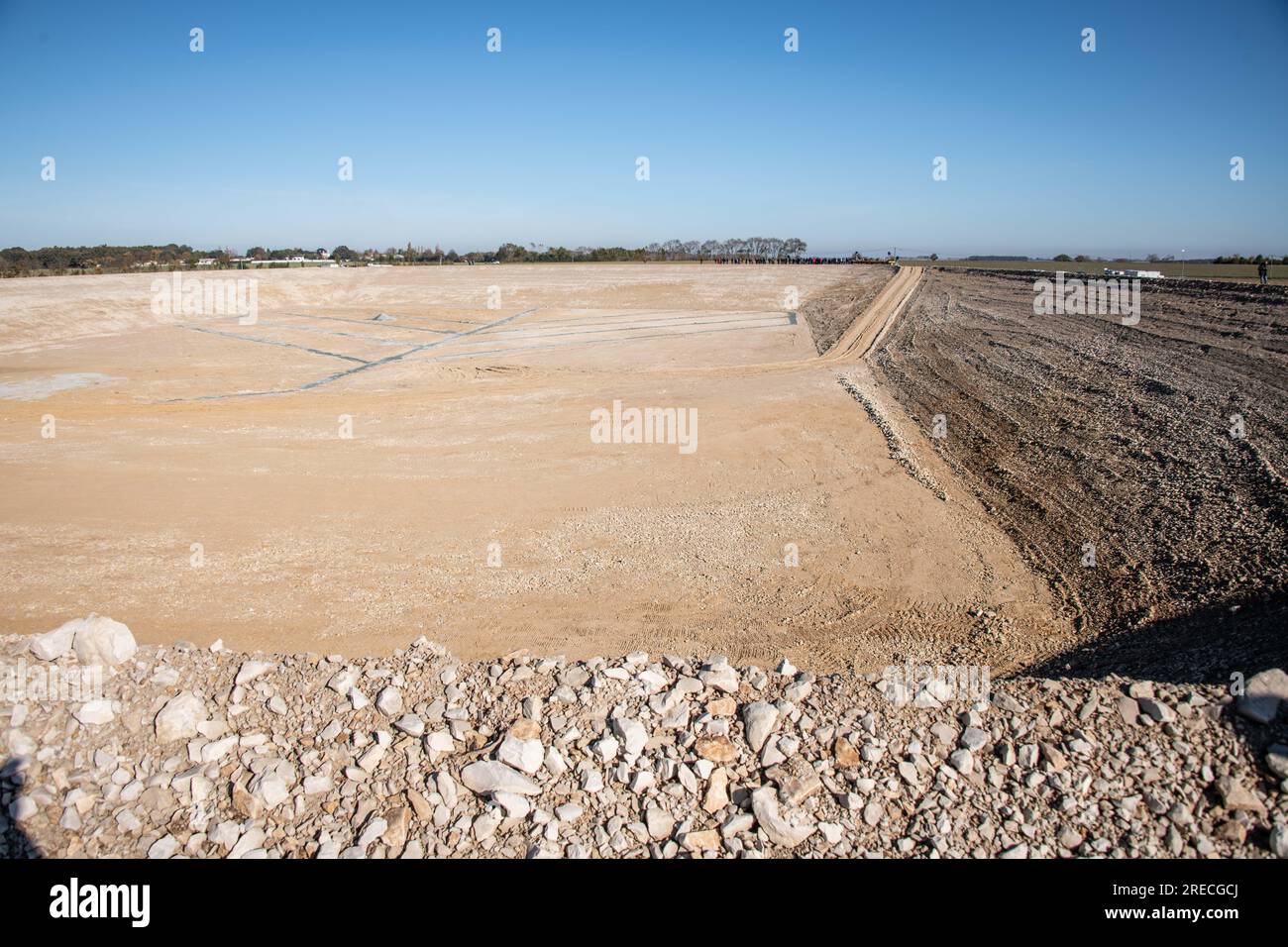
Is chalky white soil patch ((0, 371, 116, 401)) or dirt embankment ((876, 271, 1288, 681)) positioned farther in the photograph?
chalky white soil patch ((0, 371, 116, 401))

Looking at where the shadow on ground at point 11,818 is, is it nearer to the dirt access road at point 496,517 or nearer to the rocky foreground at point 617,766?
the rocky foreground at point 617,766

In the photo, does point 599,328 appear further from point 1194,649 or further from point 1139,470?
point 1194,649

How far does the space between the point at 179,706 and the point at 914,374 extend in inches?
745

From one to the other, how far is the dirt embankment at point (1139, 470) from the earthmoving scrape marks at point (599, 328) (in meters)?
10.3

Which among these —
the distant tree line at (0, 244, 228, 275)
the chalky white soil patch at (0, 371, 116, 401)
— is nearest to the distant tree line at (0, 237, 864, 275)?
the distant tree line at (0, 244, 228, 275)

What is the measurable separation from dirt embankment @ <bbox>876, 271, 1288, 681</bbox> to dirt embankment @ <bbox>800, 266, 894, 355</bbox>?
5.77 m

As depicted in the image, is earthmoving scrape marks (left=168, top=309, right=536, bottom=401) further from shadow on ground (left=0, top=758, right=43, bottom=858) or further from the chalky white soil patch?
shadow on ground (left=0, top=758, right=43, bottom=858)

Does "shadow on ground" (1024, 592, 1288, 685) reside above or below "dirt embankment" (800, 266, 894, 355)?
below

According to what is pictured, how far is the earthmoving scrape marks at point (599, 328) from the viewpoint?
26.4 meters

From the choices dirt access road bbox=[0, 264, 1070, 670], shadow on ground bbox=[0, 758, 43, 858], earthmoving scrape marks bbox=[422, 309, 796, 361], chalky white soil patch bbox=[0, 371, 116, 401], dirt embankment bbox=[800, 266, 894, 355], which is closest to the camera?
shadow on ground bbox=[0, 758, 43, 858]

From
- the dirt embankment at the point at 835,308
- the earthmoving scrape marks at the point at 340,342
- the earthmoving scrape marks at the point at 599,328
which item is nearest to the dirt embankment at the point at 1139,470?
the dirt embankment at the point at 835,308

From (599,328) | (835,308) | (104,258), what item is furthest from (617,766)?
(104,258)

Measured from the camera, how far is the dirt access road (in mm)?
6824
